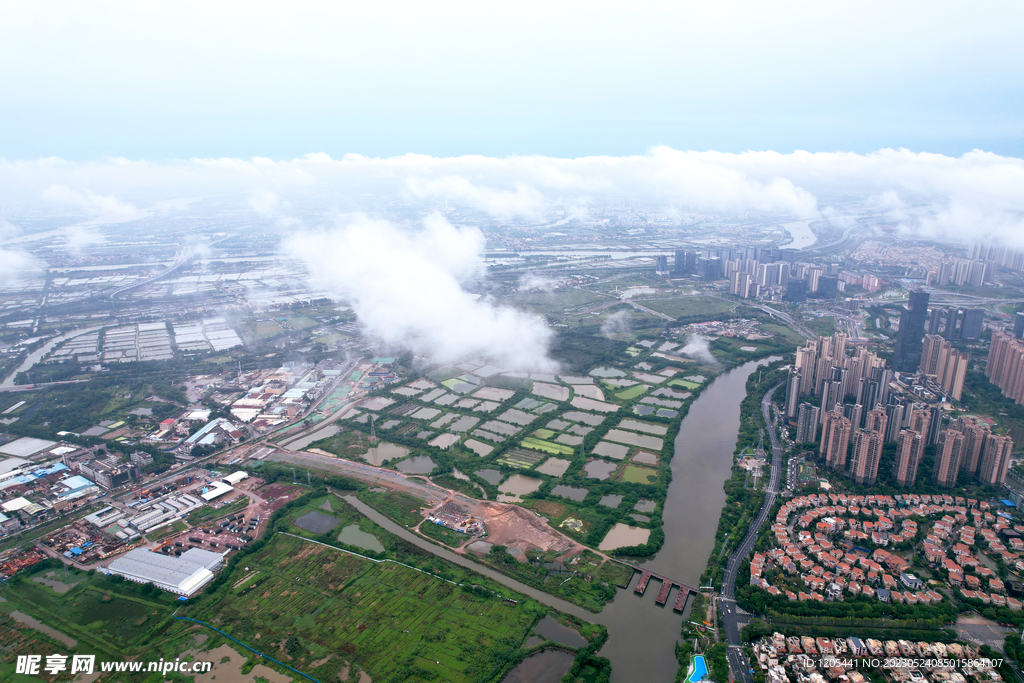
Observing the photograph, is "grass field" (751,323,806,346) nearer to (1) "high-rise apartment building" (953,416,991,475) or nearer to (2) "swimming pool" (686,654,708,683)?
(1) "high-rise apartment building" (953,416,991,475)

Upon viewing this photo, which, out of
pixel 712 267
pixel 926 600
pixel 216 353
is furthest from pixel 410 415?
pixel 712 267

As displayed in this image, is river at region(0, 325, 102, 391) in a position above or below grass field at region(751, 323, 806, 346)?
below

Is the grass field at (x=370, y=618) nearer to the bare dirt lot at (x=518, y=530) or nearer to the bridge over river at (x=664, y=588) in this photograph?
the bare dirt lot at (x=518, y=530)

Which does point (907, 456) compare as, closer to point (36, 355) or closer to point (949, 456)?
point (949, 456)

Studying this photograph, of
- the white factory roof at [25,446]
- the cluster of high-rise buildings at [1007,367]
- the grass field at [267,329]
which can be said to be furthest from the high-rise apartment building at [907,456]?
the grass field at [267,329]

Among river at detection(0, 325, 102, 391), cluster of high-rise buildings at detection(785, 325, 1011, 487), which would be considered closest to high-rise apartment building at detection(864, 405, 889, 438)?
cluster of high-rise buildings at detection(785, 325, 1011, 487)
